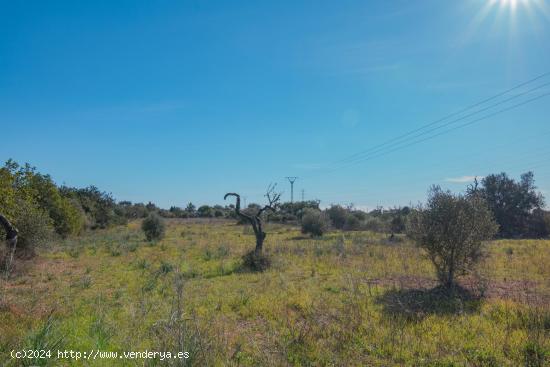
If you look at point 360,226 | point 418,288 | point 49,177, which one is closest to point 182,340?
point 418,288

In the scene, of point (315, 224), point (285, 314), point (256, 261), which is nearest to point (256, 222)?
point (256, 261)

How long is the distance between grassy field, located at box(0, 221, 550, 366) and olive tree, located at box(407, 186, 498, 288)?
0.80 m

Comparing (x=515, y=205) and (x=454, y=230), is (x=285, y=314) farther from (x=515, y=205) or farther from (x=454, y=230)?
(x=515, y=205)

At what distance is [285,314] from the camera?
25.6ft

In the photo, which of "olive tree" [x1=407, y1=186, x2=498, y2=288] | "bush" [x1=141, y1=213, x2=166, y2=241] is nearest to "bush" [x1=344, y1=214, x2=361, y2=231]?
"bush" [x1=141, y1=213, x2=166, y2=241]

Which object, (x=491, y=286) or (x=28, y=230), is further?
(x=28, y=230)

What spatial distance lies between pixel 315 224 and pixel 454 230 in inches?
841

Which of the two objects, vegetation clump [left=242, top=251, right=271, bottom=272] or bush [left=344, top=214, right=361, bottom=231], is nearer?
vegetation clump [left=242, top=251, right=271, bottom=272]

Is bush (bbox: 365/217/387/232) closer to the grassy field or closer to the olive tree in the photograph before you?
the grassy field

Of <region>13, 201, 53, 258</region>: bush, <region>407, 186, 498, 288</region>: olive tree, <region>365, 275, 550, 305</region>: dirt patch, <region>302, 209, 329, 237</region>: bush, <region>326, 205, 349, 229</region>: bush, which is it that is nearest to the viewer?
<region>365, 275, 550, 305</region>: dirt patch

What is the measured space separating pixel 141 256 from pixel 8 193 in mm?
6825

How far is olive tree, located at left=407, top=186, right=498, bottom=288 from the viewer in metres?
10.2

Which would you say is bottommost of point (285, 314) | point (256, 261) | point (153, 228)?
point (285, 314)

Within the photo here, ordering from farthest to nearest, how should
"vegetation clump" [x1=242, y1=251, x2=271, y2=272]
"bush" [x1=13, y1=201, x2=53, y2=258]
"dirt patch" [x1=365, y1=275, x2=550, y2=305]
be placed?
"bush" [x1=13, y1=201, x2=53, y2=258] < "vegetation clump" [x1=242, y1=251, x2=271, y2=272] < "dirt patch" [x1=365, y1=275, x2=550, y2=305]
